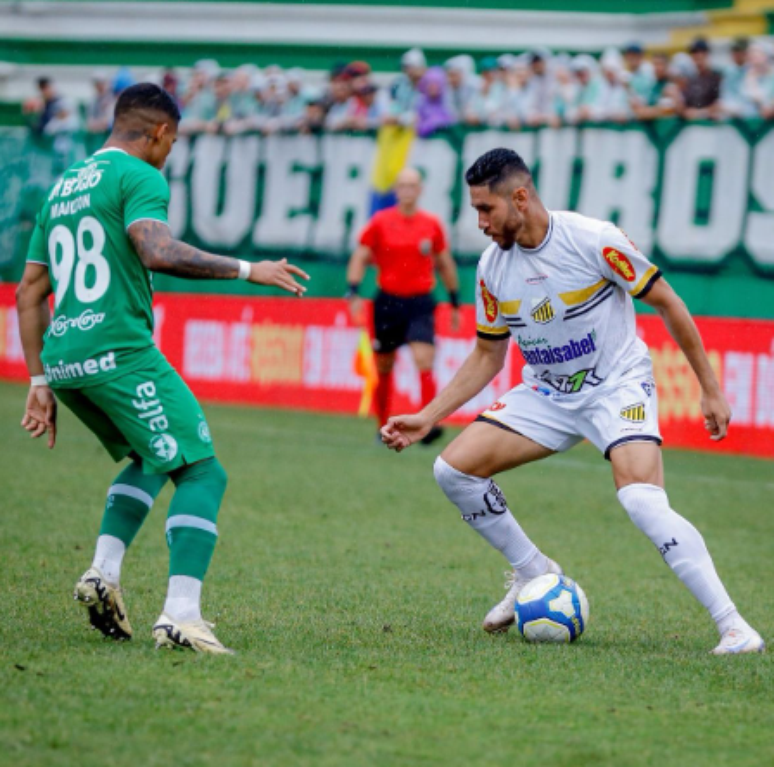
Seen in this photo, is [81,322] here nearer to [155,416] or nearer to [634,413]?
[155,416]

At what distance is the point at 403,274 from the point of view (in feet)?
49.0

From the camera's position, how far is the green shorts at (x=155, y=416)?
5.56m

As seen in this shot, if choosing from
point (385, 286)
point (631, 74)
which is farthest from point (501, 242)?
point (631, 74)

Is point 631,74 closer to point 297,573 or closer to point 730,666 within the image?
point 297,573

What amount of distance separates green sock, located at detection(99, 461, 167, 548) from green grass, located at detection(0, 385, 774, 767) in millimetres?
430

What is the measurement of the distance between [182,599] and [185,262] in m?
1.26

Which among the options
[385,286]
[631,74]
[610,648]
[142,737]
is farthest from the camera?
[631,74]

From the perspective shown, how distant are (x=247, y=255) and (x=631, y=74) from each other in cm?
657

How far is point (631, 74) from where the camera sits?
17.8 metres

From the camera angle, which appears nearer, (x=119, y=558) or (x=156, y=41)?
(x=119, y=558)

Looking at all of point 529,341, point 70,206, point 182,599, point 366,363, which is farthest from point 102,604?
point 366,363

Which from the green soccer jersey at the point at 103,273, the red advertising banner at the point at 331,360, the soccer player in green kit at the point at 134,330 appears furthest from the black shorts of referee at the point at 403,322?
the green soccer jersey at the point at 103,273

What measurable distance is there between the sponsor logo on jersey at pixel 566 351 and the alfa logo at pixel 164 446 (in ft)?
5.80

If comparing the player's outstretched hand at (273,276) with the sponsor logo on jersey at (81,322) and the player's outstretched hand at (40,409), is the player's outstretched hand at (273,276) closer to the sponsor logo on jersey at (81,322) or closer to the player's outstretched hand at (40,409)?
the sponsor logo on jersey at (81,322)
